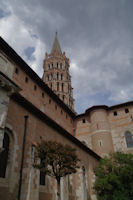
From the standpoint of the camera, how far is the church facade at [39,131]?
10219 millimetres

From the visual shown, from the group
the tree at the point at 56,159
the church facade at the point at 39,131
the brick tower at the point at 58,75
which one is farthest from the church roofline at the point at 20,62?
the brick tower at the point at 58,75

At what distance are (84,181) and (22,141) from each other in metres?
10.8

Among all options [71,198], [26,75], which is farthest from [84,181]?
[26,75]

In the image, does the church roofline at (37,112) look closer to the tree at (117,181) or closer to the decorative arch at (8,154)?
the decorative arch at (8,154)

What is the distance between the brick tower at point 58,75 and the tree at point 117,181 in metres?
31.2

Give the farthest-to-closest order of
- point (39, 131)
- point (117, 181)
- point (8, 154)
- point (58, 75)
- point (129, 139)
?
point (58, 75), point (129, 139), point (117, 181), point (39, 131), point (8, 154)

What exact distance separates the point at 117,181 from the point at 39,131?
26.3 ft

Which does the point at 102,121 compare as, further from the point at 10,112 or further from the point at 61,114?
the point at 10,112

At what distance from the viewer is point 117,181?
50.1 ft

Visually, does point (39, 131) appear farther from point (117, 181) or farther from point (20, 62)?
point (20, 62)

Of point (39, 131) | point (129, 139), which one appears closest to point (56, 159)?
point (39, 131)

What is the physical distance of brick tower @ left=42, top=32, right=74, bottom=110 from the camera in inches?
1944

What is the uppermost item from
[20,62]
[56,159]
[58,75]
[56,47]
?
[56,47]

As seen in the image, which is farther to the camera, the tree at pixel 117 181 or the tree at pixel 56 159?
the tree at pixel 117 181
